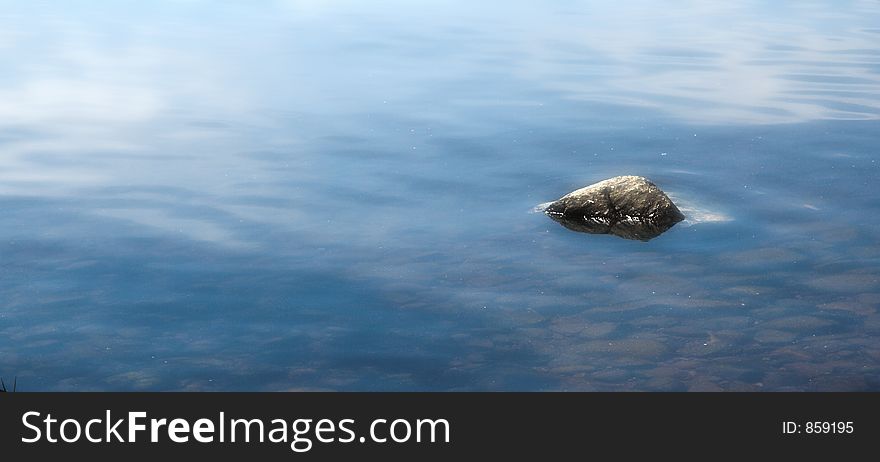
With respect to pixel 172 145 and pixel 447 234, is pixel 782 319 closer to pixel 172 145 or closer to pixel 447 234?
pixel 447 234

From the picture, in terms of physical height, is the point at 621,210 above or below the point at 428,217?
below

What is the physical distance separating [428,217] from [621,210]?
3358mm

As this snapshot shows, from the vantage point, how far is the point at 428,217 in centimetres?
2086

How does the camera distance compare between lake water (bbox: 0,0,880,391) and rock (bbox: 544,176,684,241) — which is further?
rock (bbox: 544,176,684,241)

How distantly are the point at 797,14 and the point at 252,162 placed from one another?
3088 centimetres

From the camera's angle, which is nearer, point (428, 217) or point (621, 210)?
point (621, 210)

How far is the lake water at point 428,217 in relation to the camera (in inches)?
598

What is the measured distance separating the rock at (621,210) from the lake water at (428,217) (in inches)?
16.5

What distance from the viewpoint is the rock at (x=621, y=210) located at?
785 inches

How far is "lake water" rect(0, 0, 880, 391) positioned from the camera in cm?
1520

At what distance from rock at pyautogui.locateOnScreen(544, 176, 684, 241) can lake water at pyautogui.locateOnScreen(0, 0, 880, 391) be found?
0.42 meters

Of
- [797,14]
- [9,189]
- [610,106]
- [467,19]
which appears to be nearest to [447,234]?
[9,189]

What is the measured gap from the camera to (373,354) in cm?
1527

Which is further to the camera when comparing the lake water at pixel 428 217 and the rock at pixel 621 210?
the rock at pixel 621 210
